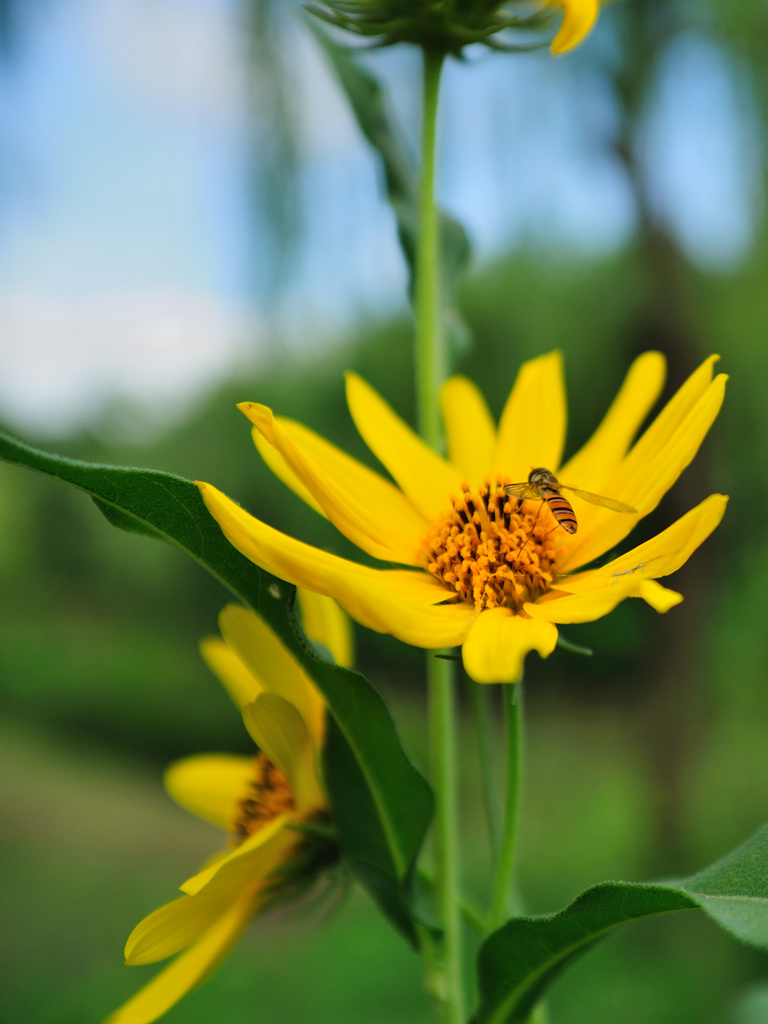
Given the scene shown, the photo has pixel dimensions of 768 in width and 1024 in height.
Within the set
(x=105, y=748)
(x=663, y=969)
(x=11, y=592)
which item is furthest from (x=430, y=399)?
(x=11, y=592)

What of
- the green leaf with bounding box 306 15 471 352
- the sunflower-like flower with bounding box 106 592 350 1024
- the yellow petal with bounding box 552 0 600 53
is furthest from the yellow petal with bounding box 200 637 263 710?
the yellow petal with bounding box 552 0 600 53

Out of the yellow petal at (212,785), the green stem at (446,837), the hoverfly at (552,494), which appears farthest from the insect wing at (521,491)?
the yellow petal at (212,785)

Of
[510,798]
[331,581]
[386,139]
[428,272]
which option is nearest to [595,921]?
[510,798]

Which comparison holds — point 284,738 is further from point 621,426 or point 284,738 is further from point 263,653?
point 621,426

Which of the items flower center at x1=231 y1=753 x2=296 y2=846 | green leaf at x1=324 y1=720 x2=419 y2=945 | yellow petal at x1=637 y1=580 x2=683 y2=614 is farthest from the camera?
flower center at x1=231 y1=753 x2=296 y2=846

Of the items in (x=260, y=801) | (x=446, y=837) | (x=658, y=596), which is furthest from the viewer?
(x=260, y=801)

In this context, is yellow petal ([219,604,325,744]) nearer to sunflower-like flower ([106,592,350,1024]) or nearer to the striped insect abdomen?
sunflower-like flower ([106,592,350,1024])

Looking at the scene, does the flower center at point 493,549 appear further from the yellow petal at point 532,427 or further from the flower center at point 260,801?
the flower center at point 260,801
